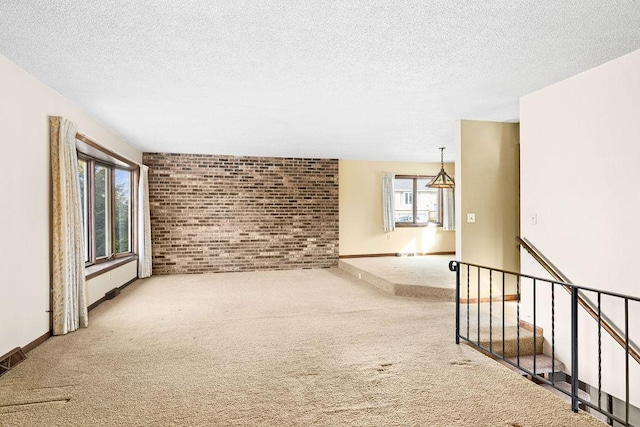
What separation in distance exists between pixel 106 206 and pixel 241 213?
8.30 ft

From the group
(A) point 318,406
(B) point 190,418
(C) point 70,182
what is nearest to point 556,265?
(A) point 318,406

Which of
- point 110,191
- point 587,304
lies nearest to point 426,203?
point 587,304

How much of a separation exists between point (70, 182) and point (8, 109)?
3.08 ft

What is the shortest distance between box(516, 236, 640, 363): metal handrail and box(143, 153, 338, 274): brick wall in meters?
4.69

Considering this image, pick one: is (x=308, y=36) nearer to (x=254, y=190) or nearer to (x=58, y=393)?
(x=58, y=393)

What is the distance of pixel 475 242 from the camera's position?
16.1ft

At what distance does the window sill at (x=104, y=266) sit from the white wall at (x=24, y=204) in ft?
3.92

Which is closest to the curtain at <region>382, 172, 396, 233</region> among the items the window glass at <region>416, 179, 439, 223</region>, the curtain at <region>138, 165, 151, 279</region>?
the window glass at <region>416, 179, 439, 223</region>

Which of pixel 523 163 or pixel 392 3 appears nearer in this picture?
pixel 392 3

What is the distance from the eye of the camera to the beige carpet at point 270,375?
7.13ft

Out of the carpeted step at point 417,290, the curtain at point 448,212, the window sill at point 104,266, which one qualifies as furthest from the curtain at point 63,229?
the curtain at point 448,212

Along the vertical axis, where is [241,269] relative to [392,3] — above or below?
below

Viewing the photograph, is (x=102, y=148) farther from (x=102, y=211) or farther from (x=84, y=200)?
(x=102, y=211)

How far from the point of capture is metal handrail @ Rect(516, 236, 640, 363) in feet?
9.64
